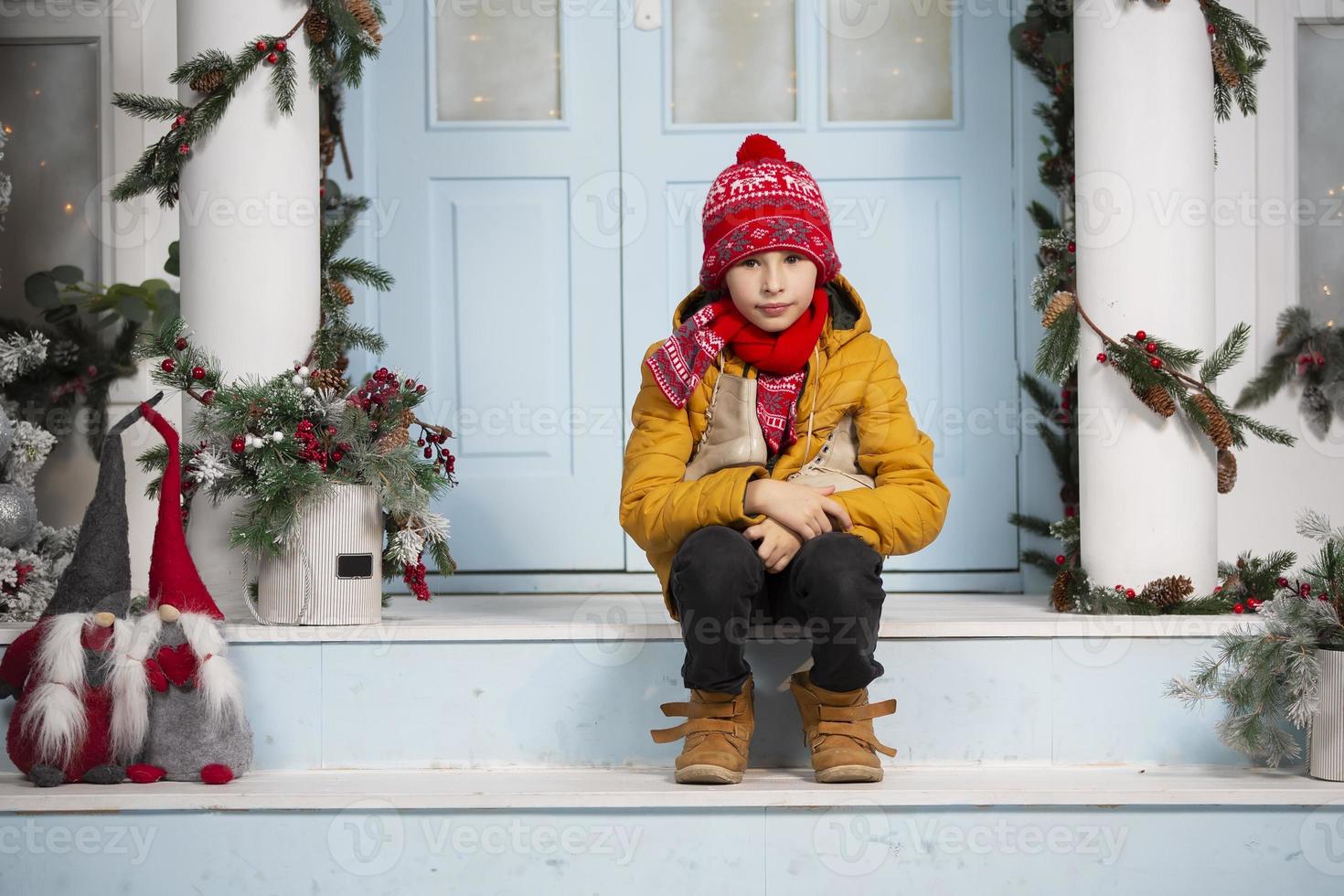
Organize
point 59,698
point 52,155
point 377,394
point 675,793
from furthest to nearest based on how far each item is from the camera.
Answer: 1. point 52,155
2. point 377,394
3. point 59,698
4. point 675,793

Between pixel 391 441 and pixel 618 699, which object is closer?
pixel 618 699

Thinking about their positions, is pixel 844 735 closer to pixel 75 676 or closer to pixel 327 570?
pixel 327 570

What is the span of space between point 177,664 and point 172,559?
19 cm

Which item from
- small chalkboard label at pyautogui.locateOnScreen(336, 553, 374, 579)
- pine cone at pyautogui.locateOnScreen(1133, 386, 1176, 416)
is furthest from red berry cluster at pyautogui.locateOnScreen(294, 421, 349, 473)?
pine cone at pyautogui.locateOnScreen(1133, 386, 1176, 416)

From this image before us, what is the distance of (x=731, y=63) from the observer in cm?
300

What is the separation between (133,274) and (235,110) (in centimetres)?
87

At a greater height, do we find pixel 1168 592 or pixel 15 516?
pixel 15 516

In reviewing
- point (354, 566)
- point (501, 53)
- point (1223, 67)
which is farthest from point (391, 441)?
point (1223, 67)

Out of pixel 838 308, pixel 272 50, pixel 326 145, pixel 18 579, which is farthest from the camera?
pixel 326 145

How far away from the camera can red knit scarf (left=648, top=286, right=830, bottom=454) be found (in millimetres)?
1950

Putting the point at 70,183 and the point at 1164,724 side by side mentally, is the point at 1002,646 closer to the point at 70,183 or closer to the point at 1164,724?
the point at 1164,724

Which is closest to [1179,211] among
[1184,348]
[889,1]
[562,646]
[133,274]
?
[1184,348]

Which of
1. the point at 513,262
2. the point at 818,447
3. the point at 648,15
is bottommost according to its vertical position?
the point at 818,447

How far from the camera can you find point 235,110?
2.31 meters
